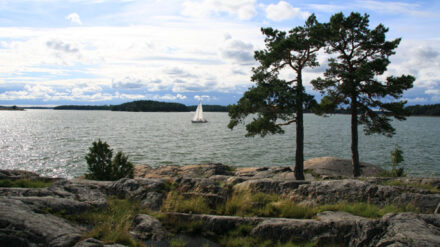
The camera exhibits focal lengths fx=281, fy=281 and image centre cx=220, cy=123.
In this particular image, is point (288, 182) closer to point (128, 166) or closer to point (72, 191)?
point (72, 191)

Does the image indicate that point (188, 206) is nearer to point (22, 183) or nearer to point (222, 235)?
point (222, 235)

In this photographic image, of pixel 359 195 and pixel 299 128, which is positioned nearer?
pixel 359 195

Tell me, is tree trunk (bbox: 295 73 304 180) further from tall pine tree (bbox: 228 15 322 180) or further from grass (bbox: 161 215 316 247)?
grass (bbox: 161 215 316 247)

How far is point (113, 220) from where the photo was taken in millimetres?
7352

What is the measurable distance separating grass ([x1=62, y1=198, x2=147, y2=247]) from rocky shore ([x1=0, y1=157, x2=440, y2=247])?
217 mm

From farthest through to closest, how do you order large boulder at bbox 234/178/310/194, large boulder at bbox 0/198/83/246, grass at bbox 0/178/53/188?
grass at bbox 0/178/53/188
large boulder at bbox 234/178/310/194
large boulder at bbox 0/198/83/246

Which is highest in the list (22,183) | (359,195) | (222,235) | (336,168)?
(359,195)

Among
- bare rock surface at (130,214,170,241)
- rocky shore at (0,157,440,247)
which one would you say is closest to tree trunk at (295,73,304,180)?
rocky shore at (0,157,440,247)

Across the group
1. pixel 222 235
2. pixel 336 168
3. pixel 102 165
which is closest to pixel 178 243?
pixel 222 235

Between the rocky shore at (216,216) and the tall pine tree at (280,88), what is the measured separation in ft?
26.3

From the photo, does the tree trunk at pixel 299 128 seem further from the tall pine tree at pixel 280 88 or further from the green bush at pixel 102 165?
the green bush at pixel 102 165

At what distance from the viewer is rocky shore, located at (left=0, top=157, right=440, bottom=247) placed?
5.89 meters

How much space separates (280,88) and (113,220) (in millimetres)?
14288

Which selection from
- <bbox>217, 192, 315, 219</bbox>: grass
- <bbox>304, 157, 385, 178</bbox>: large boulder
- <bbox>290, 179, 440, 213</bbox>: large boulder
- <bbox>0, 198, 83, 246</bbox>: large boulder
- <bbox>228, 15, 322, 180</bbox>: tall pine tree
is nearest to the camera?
<bbox>0, 198, 83, 246</bbox>: large boulder
